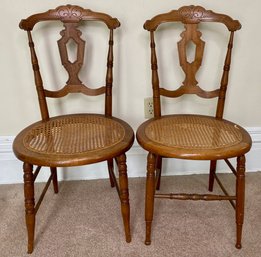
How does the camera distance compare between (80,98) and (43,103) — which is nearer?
(43,103)

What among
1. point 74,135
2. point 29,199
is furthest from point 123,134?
point 29,199

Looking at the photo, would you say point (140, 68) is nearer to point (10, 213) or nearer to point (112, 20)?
point (112, 20)

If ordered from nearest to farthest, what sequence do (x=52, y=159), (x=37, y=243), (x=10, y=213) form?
(x=52, y=159)
(x=37, y=243)
(x=10, y=213)

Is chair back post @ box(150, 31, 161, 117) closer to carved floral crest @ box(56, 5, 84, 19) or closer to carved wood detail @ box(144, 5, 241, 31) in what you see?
carved wood detail @ box(144, 5, 241, 31)

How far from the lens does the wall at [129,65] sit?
1.43 metres

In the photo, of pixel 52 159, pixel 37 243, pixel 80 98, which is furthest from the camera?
pixel 80 98

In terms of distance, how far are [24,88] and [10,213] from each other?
583 millimetres

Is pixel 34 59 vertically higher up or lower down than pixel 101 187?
higher up

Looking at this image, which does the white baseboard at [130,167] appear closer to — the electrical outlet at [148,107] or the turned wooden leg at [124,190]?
the electrical outlet at [148,107]

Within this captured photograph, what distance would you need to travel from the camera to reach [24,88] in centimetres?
154

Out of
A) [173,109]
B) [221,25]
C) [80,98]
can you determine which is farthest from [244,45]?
[80,98]

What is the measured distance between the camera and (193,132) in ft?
4.12

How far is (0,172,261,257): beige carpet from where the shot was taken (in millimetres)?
1264

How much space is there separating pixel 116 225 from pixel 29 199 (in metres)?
0.41
